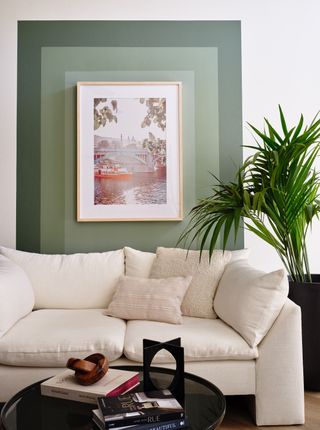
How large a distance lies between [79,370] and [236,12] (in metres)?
2.86

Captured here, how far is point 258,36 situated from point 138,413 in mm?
2909

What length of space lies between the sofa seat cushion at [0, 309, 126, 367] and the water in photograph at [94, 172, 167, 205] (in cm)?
114

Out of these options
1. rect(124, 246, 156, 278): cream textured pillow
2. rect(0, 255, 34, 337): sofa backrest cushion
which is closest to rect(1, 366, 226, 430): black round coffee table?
rect(0, 255, 34, 337): sofa backrest cushion

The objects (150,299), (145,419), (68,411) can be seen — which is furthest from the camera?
(150,299)

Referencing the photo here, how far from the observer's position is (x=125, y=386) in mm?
1551

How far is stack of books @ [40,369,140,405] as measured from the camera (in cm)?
150

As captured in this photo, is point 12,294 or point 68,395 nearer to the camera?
→ point 68,395

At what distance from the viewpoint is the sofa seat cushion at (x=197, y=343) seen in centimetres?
214

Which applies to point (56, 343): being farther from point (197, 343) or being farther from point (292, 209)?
point (292, 209)

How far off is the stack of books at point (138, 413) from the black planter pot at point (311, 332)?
4.74ft

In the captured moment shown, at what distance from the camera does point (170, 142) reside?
327 centimetres

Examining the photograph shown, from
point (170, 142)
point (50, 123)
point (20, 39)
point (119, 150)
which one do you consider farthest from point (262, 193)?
point (20, 39)

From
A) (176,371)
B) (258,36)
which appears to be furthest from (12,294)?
(258,36)

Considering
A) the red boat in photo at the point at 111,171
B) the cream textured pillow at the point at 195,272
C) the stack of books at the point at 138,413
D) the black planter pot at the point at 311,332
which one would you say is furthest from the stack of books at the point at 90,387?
the red boat in photo at the point at 111,171
